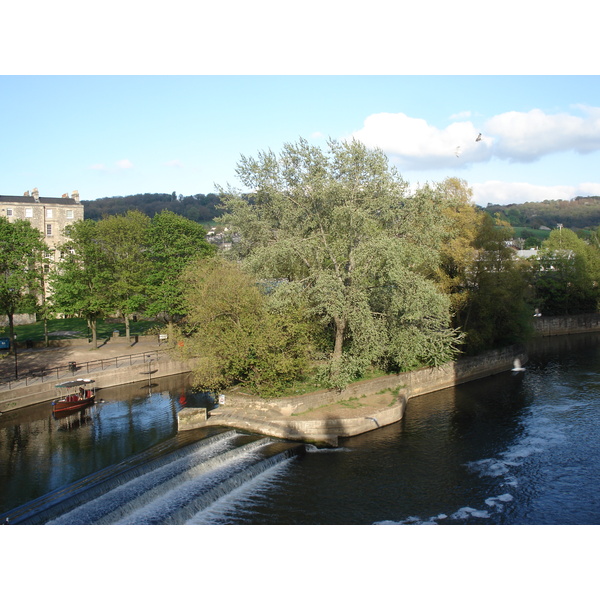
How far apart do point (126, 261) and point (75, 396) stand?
19320mm

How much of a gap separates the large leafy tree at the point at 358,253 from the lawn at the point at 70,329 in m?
24.2

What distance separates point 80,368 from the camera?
40.9 meters

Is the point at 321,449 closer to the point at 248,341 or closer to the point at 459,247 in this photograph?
the point at 248,341

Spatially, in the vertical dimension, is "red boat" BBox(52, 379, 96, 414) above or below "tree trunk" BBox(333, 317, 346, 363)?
below

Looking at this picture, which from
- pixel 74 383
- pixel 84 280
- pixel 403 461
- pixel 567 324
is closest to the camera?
pixel 403 461

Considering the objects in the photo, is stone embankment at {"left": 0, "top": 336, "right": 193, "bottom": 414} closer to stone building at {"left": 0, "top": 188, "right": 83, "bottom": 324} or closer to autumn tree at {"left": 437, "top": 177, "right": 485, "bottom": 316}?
autumn tree at {"left": 437, "top": 177, "right": 485, "bottom": 316}

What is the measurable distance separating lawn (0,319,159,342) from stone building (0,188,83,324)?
525 inches

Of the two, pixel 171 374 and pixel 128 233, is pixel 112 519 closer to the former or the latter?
pixel 171 374

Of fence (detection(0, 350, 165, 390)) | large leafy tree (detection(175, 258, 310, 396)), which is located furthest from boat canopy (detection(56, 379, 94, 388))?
large leafy tree (detection(175, 258, 310, 396))

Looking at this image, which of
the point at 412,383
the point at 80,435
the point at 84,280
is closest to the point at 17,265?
the point at 84,280

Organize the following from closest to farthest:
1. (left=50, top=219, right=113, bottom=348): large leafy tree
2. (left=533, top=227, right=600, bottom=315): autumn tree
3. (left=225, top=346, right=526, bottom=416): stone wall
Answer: (left=225, top=346, right=526, bottom=416): stone wall → (left=50, top=219, right=113, bottom=348): large leafy tree → (left=533, top=227, right=600, bottom=315): autumn tree

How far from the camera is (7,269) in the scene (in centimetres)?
3991

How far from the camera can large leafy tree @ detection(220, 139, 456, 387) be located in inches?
1188

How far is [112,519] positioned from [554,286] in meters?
68.7
